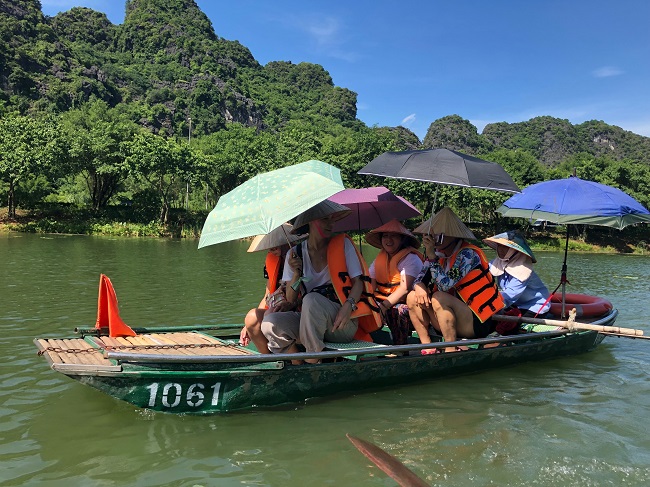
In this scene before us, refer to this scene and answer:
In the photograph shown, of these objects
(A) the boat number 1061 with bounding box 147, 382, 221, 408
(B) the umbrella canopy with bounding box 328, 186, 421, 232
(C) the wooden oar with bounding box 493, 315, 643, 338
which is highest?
(B) the umbrella canopy with bounding box 328, 186, 421, 232

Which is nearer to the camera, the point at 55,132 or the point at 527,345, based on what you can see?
the point at 527,345

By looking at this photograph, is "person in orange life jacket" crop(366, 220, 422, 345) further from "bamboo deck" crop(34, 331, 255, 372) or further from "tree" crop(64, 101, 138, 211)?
"tree" crop(64, 101, 138, 211)

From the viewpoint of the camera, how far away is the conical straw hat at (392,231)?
6.10m

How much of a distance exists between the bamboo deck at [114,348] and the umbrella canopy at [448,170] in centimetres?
264

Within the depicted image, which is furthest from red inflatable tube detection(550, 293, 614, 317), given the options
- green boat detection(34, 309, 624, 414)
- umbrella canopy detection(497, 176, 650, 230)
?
umbrella canopy detection(497, 176, 650, 230)

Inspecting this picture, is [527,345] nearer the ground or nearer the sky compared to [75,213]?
nearer the ground

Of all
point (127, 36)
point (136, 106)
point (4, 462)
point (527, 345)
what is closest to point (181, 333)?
point (4, 462)

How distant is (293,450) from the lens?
4.28 meters

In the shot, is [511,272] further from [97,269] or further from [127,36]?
[127,36]

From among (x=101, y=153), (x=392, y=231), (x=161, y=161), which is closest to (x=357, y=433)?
(x=392, y=231)

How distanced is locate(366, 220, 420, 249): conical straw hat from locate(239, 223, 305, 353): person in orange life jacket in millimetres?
1220

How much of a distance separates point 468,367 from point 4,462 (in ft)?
15.7

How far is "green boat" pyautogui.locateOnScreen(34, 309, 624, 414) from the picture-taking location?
14.3ft

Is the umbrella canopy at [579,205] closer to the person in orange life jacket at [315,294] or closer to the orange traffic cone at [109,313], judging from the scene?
the person in orange life jacket at [315,294]
